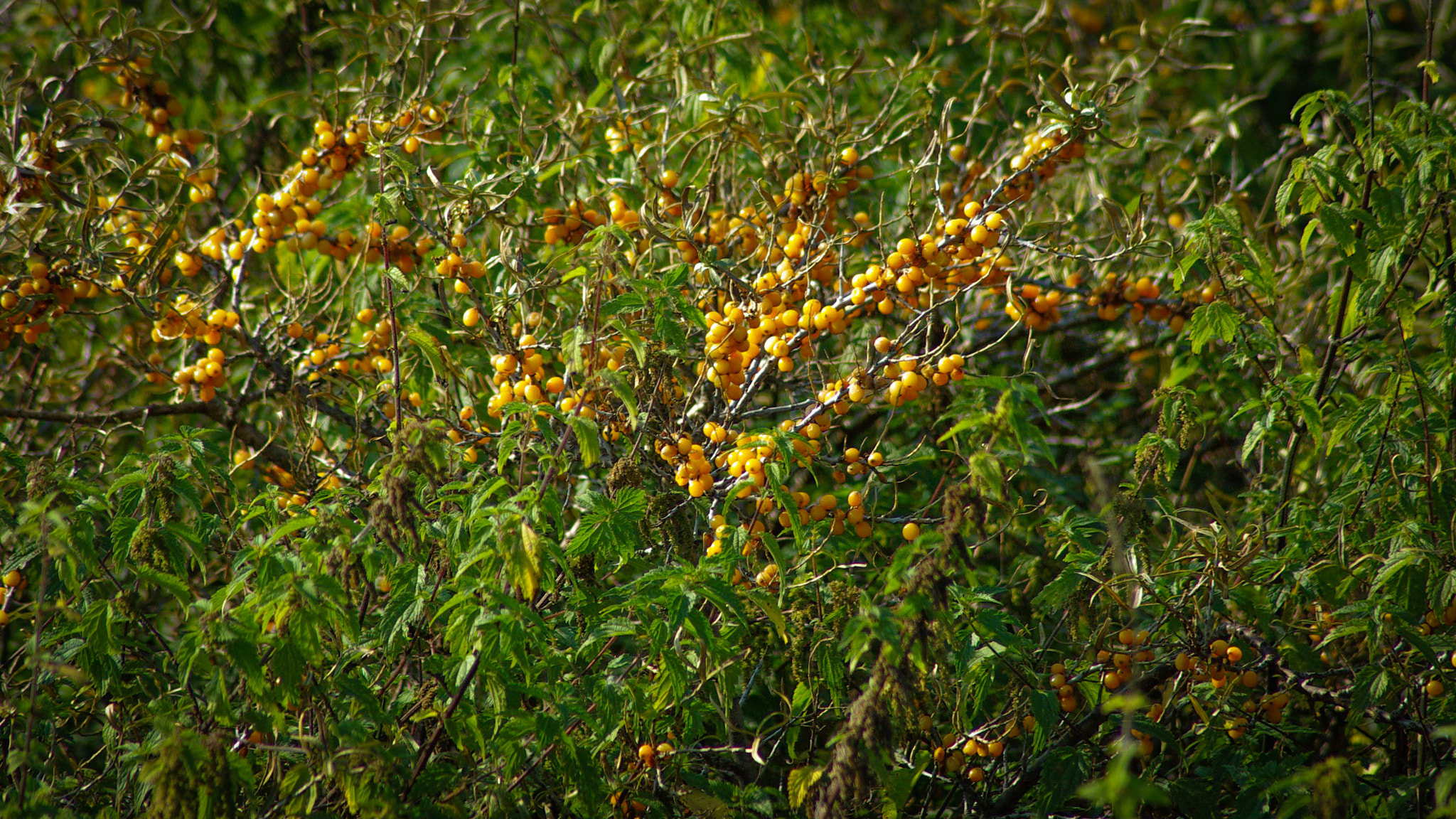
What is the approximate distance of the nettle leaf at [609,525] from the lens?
6.68 feet

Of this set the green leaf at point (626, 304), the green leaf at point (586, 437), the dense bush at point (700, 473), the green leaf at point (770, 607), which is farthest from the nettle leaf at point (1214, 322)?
the green leaf at point (586, 437)

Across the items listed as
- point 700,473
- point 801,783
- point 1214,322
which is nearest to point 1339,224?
point 1214,322

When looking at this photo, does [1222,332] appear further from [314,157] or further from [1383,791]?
[314,157]

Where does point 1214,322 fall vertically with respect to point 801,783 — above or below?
above

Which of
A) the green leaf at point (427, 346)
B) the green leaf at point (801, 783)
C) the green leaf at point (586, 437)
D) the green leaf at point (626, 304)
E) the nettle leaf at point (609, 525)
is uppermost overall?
the green leaf at point (626, 304)

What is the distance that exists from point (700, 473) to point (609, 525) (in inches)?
13.5

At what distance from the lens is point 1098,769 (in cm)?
258

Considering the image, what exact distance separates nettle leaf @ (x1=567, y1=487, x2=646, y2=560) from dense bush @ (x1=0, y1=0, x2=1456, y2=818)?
0.04 ft

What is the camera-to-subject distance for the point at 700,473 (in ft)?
7.59

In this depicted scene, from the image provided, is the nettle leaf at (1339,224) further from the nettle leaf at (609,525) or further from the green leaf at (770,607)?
the nettle leaf at (609,525)

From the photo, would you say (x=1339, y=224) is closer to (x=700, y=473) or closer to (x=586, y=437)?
(x=700, y=473)

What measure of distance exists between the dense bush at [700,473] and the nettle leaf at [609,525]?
1 cm

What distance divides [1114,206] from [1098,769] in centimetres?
159

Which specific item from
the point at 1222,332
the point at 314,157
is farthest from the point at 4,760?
the point at 1222,332
